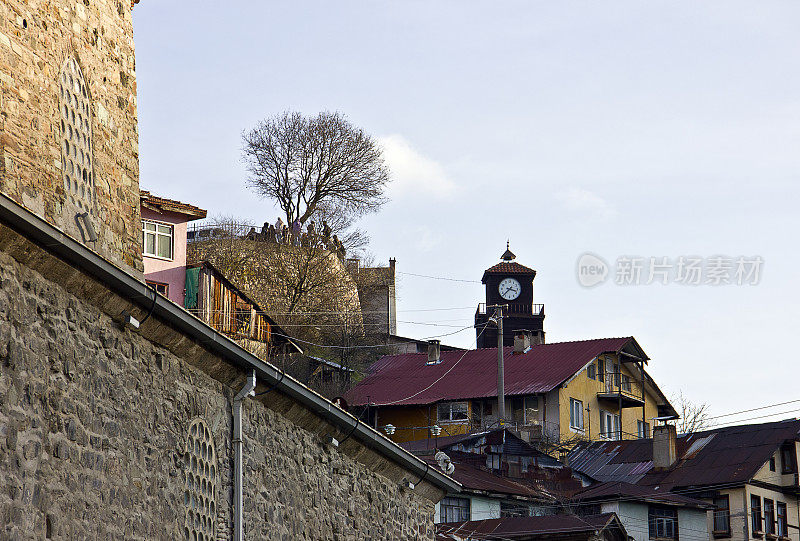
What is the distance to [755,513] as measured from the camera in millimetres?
37344

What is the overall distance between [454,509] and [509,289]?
4754cm

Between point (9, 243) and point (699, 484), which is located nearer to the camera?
point (9, 243)

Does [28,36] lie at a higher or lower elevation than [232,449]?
higher

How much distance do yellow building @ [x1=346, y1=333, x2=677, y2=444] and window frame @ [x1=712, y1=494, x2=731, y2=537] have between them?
846 cm

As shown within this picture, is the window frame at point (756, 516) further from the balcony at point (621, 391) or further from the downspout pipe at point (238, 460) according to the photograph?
the downspout pipe at point (238, 460)

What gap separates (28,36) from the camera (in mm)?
13617

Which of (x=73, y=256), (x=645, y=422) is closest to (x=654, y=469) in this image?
(x=645, y=422)

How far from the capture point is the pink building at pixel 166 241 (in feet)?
98.1

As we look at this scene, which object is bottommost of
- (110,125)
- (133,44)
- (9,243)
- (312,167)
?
(9,243)

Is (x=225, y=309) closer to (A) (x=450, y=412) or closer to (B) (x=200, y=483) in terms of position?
(A) (x=450, y=412)

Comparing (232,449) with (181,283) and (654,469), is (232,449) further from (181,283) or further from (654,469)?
(654,469)

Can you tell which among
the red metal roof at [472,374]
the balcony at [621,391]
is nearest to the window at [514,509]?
the red metal roof at [472,374]

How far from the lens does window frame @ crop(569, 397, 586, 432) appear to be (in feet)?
158

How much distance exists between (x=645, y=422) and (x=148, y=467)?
44.1 metres
